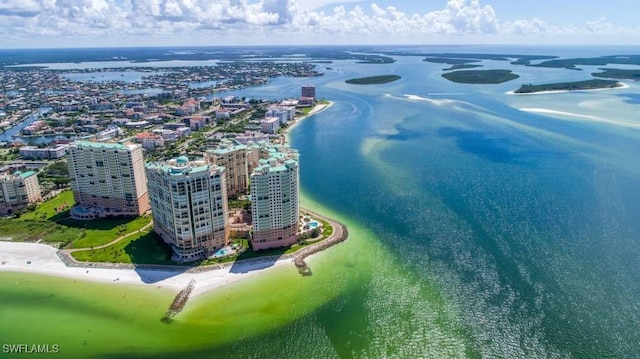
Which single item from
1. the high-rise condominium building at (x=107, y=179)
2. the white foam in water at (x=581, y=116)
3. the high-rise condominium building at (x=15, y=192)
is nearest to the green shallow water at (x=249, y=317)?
the high-rise condominium building at (x=107, y=179)

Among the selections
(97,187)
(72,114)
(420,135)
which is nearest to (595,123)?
(420,135)

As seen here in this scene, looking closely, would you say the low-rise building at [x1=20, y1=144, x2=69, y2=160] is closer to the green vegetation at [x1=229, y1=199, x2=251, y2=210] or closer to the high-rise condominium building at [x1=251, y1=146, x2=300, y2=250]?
the green vegetation at [x1=229, y1=199, x2=251, y2=210]

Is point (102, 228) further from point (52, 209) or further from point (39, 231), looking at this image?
point (52, 209)

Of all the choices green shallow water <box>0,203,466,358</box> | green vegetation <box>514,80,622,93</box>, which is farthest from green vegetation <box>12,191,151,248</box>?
green vegetation <box>514,80,622,93</box>

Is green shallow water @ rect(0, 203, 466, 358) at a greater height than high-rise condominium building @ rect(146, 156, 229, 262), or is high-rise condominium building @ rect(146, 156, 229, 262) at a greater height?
high-rise condominium building @ rect(146, 156, 229, 262)

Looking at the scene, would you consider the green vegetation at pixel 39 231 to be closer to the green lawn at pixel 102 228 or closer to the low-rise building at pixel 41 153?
the green lawn at pixel 102 228

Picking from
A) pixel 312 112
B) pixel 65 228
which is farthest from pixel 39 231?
pixel 312 112
